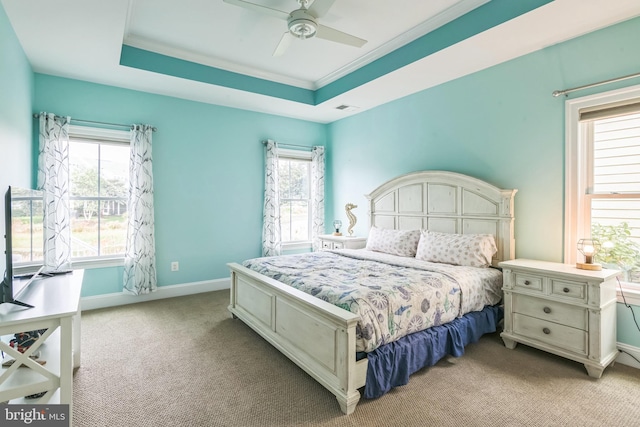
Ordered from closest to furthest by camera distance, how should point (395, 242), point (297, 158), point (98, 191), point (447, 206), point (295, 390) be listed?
point (295, 390), point (447, 206), point (395, 242), point (98, 191), point (297, 158)

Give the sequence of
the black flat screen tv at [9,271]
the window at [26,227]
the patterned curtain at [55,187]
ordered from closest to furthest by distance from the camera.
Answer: the black flat screen tv at [9,271] → the window at [26,227] → the patterned curtain at [55,187]

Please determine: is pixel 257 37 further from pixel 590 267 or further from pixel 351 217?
pixel 590 267

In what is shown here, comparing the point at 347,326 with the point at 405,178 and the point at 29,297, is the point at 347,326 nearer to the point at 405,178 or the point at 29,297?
the point at 29,297

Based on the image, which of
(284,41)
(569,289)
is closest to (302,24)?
(284,41)

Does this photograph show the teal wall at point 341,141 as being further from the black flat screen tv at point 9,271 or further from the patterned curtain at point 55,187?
the black flat screen tv at point 9,271

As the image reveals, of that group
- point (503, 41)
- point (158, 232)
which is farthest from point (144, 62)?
point (503, 41)

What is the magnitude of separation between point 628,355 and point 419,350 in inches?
66.7

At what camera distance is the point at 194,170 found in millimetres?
4461

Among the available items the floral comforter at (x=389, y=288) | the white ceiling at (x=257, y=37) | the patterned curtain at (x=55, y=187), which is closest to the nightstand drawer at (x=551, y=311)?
the floral comforter at (x=389, y=288)

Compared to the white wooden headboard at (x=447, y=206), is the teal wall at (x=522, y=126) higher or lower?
higher

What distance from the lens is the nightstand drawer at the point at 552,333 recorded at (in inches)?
93.3

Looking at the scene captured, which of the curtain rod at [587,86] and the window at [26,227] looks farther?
the curtain rod at [587,86]

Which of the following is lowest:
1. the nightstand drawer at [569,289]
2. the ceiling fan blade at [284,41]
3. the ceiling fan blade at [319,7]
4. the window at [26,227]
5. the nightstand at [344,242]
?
the nightstand drawer at [569,289]

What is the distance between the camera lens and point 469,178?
345cm
